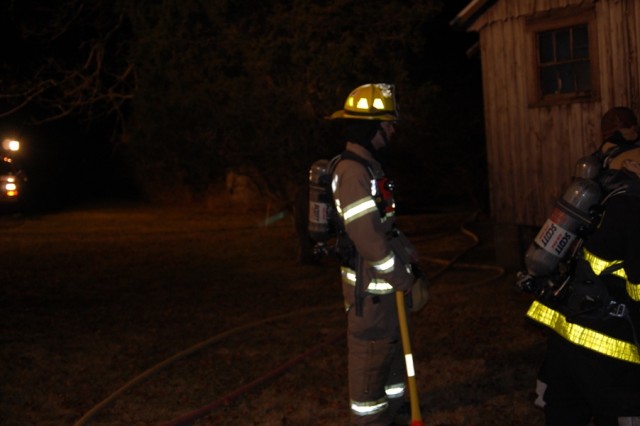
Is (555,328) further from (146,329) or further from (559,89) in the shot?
(559,89)

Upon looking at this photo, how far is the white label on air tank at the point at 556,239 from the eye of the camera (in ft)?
13.4

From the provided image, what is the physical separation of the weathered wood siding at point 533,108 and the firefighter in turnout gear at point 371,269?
5550 mm

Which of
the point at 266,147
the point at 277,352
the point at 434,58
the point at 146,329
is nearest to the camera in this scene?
the point at 277,352

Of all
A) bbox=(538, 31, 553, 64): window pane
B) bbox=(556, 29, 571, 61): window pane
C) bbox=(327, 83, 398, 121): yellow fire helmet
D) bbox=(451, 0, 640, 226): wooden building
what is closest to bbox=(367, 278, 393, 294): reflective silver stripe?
bbox=(327, 83, 398, 121): yellow fire helmet

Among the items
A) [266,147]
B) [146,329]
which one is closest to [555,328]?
[146,329]

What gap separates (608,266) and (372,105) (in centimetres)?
185

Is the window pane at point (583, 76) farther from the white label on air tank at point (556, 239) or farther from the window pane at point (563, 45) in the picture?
the white label on air tank at point (556, 239)

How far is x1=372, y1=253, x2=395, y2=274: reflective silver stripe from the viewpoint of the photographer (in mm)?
5016

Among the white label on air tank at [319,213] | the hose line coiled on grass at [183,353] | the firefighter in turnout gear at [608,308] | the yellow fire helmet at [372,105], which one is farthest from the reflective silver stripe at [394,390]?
the hose line coiled on grass at [183,353]

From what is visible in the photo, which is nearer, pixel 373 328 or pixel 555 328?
pixel 555 328

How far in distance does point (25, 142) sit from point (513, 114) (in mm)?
20852

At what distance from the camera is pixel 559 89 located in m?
10.9

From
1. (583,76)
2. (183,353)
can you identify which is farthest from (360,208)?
(583,76)

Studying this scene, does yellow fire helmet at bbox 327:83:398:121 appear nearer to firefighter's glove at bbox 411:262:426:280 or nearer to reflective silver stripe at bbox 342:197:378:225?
reflective silver stripe at bbox 342:197:378:225
